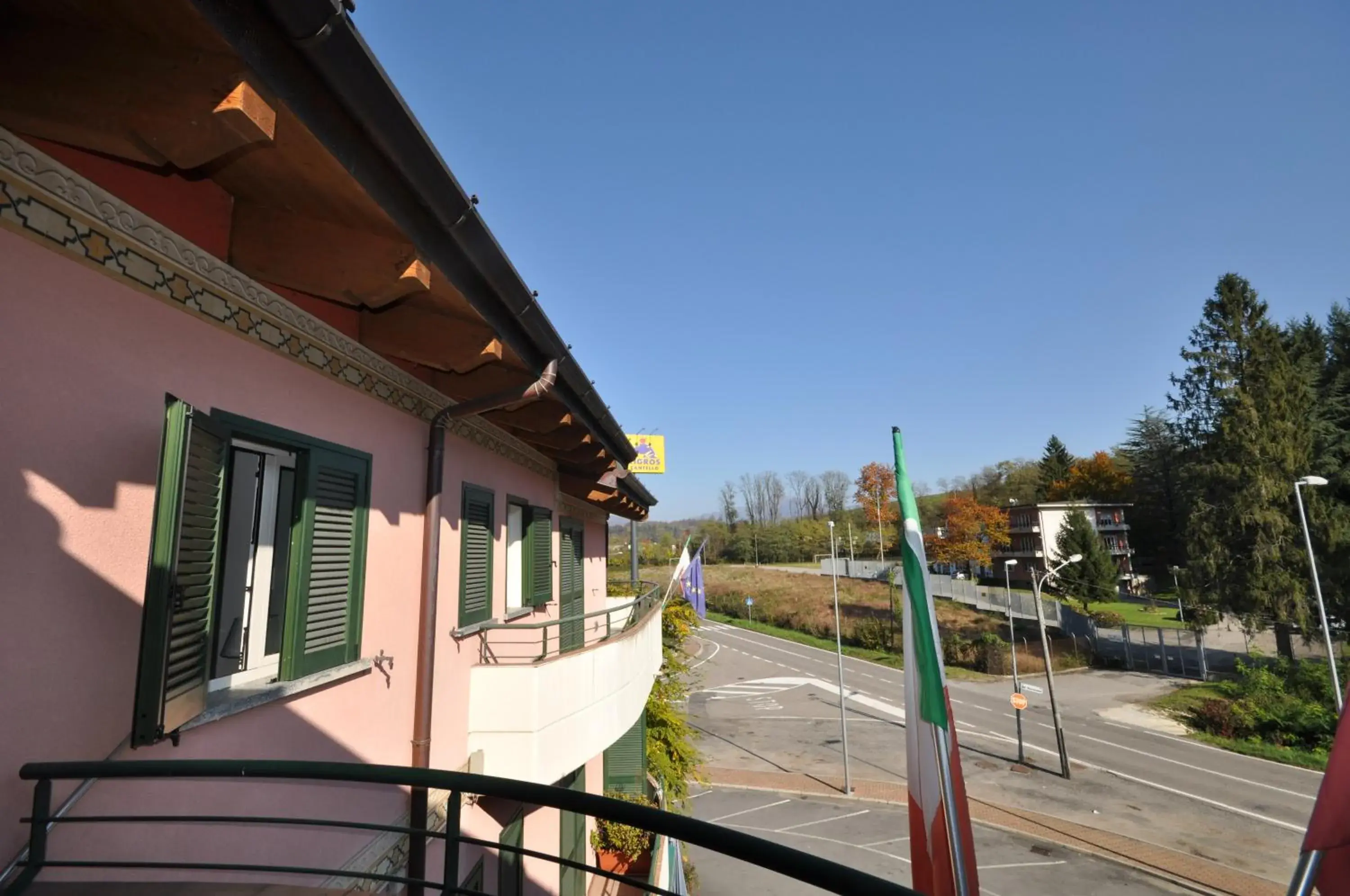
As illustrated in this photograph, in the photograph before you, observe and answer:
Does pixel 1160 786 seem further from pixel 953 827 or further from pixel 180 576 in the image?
pixel 180 576

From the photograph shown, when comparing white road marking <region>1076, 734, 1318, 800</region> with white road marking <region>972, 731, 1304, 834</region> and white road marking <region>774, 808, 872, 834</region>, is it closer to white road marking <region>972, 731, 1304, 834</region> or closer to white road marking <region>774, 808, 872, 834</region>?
white road marking <region>972, 731, 1304, 834</region>

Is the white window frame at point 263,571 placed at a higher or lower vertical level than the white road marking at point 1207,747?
higher

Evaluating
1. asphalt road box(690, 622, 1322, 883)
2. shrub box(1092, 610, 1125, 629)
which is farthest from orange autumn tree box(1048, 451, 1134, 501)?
asphalt road box(690, 622, 1322, 883)

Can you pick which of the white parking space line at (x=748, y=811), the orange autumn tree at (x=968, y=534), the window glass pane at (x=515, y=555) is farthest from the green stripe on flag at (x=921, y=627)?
the orange autumn tree at (x=968, y=534)

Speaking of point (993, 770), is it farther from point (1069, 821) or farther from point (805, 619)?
point (805, 619)

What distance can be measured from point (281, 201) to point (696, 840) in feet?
10.3

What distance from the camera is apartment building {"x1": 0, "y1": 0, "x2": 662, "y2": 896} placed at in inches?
82.9

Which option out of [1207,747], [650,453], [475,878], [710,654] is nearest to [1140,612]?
[1207,747]

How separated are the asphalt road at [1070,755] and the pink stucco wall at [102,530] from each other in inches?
860

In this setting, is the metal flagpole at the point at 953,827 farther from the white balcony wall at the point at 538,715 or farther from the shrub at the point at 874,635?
the shrub at the point at 874,635

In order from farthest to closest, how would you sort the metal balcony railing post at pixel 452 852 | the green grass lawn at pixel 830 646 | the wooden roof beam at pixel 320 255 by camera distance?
the green grass lawn at pixel 830 646 < the wooden roof beam at pixel 320 255 < the metal balcony railing post at pixel 452 852

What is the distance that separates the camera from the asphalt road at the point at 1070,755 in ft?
58.6

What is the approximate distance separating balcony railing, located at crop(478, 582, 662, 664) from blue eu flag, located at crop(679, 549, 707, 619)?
20.2 ft

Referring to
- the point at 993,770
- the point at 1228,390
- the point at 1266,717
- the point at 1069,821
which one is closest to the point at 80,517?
the point at 1069,821
